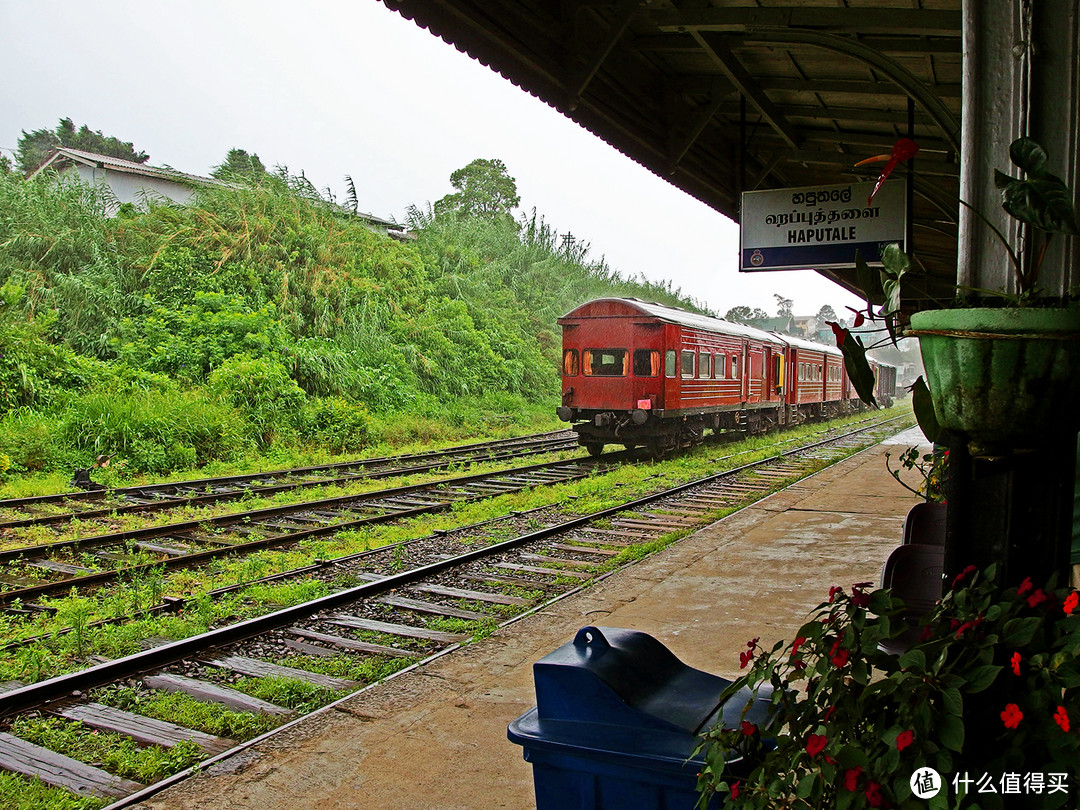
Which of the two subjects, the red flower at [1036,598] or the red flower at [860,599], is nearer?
the red flower at [1036,598]

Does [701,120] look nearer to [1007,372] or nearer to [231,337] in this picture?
[1007,372]

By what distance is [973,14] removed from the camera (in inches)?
89.0

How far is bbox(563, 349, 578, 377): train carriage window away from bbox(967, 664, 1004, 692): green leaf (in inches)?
Answer: 591

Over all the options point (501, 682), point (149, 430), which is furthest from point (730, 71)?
point (149, 430)

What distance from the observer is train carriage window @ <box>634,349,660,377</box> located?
1569 cm

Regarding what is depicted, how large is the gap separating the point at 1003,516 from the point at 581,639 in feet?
3.52

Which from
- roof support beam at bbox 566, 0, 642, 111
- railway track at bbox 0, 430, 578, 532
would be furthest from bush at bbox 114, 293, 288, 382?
roof support beam at bbox 566, 0, 642, 111

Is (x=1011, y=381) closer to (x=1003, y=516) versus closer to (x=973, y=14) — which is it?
(x=1003, y=516)

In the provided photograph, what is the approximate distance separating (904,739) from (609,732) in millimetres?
715

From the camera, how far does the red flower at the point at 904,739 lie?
1645 millimetres

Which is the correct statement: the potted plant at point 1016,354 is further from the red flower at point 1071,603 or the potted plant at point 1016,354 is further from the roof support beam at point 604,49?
the roof support beam at point 604,49

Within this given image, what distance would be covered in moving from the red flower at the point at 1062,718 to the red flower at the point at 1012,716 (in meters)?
0.06

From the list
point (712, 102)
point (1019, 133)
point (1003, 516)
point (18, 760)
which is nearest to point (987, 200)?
point (1019, 133)

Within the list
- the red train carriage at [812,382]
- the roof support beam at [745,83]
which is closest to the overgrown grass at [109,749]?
the roof support beam at [745,83]
